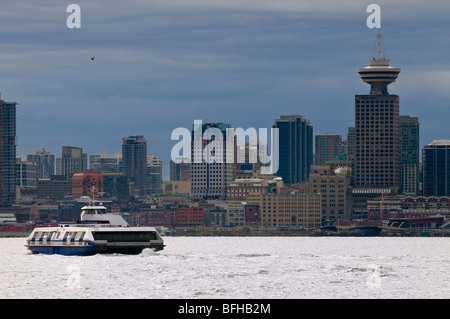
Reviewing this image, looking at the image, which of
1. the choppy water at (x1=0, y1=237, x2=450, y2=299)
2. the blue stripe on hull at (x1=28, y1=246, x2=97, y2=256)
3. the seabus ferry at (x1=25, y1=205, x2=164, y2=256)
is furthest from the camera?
the seabus ferry at (x1=25, y1=205, x2=164, y2=256)

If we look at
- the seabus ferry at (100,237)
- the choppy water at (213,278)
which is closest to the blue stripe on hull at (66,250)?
the seabus ferry at (100,237)

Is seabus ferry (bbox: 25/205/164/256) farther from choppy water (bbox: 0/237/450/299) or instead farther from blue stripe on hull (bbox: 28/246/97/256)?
choppy water (bbox: 0/237/450/299)

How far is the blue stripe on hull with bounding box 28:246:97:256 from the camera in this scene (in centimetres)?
15600

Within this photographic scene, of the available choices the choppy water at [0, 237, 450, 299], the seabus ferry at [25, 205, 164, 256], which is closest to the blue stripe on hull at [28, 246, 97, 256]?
the seabus ferry at [25, 205, 164, 256]

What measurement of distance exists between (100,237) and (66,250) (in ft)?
24.5

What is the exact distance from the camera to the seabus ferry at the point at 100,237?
156 m

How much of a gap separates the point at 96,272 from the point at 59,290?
1886 centimetres

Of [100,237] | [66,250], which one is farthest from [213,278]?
[66,250]

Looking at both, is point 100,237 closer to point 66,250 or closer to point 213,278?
point 66,250

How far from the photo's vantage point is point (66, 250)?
16200 cm

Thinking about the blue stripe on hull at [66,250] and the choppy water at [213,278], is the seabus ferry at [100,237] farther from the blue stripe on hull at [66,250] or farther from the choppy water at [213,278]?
the choppy water at [213,278]
